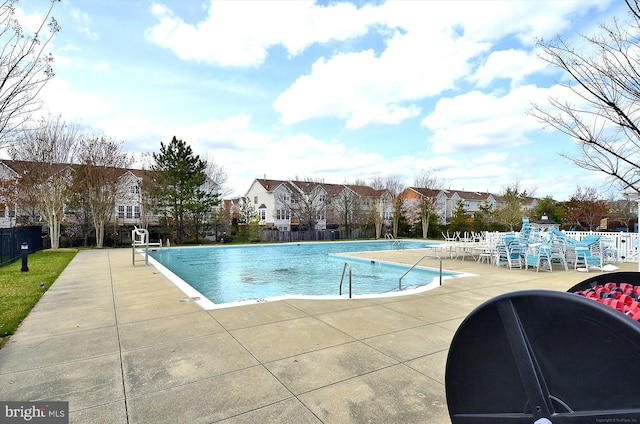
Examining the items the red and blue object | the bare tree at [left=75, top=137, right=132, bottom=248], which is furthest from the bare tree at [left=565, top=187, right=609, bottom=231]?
the bare tree at [left=75, top=137, right=132, bottom=248]

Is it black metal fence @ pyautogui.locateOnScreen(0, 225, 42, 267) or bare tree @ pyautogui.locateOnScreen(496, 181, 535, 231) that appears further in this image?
bare tree @ pyautogui.locateOnScreen(496, 181, 535, 231)

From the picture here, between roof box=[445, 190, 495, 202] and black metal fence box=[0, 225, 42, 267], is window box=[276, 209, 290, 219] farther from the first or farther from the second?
black metal fence box=[0, 225, 42, 267]

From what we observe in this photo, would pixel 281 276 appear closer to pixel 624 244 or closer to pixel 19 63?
pixel 19 63

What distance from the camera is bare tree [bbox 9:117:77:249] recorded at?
18.6 metres

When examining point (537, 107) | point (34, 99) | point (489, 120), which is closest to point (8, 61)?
point (34, 99)

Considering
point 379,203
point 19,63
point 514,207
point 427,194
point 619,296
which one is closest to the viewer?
point 619,296

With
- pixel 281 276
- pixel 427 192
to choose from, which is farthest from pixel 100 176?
pixel 427 192

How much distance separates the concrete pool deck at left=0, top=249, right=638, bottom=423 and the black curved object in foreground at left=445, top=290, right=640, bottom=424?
1.15 meters

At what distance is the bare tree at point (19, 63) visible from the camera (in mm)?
3857

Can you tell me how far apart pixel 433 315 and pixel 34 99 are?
6316mm

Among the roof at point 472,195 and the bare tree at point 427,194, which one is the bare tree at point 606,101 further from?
the roof at point 472,195

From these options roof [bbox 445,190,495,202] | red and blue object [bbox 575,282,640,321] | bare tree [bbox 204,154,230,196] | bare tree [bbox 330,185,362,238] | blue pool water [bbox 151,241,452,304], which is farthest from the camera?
roof [bbox 445,190,495,202]

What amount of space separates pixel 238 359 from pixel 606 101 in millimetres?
4548

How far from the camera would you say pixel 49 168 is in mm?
18828
